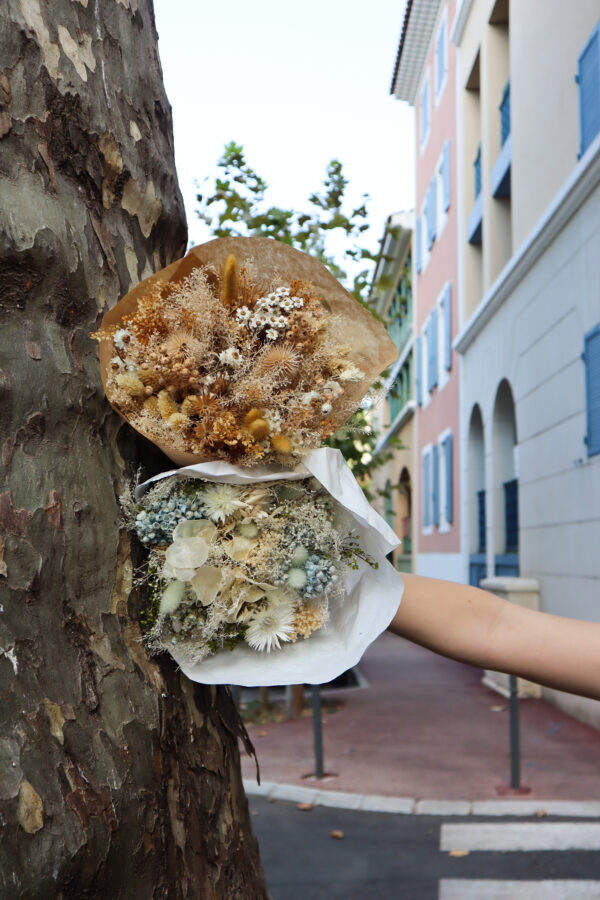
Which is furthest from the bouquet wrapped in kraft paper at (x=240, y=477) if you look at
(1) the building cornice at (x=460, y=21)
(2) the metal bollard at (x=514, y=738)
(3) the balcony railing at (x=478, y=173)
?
(1) the building cornice at (x=460, y=21)

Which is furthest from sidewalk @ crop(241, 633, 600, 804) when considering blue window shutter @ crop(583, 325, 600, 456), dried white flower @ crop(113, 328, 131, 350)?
dried white flower @ crop(113, 328, 131, 350)

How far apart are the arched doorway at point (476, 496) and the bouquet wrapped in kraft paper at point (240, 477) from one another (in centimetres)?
1427

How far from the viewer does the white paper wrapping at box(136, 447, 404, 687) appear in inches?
64.7

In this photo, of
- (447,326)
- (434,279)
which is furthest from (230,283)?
(434,279)

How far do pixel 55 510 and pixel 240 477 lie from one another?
348 millimetres

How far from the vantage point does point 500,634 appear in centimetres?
184

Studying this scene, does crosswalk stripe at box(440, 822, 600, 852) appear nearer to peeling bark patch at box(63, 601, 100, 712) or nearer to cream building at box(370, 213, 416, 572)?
peeling bark patch at box(63, 601, 100, 712)

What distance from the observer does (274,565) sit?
1.66 meters

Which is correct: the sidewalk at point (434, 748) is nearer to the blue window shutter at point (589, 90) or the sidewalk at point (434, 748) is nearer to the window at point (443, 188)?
the blue window shutter at point (589, 90)

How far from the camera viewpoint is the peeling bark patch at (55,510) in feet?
5.20

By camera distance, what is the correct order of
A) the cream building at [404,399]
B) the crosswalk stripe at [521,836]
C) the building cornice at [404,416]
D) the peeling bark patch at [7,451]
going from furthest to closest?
1. the cream building at [404,399]
2. the building cornice at [404,416]
3. the crosswalk stripe at [521,836]
4. the peeling bark patch at [7,451]

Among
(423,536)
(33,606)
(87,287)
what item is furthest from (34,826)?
(423,536)

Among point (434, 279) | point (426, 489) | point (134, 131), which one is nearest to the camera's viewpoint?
point (134, 131)

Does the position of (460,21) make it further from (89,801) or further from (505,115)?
(89,801)
